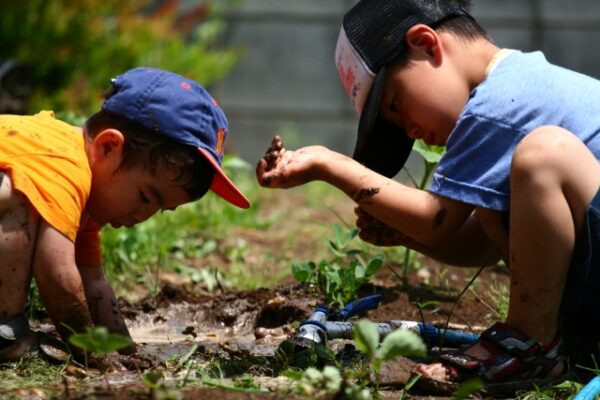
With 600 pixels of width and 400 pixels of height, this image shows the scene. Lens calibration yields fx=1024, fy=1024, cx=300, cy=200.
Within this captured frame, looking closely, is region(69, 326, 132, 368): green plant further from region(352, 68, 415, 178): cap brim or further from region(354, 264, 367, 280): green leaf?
region(354, 264, 367, 280): green leaf

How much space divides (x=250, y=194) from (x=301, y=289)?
7.27ft

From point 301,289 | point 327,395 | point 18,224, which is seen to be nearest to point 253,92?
point 301,289

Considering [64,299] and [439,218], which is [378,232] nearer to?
[439,218]

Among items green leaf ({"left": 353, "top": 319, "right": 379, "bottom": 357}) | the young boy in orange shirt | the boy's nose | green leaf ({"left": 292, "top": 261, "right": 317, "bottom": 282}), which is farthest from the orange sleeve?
green leaf ({"left": 353, "top": 319, "right": 379, "bottom": 357})

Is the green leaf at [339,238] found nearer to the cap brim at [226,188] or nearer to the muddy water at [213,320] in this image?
the muddy water at [213,320]

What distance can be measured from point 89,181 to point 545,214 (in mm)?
1218

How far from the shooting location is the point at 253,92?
7.15 m

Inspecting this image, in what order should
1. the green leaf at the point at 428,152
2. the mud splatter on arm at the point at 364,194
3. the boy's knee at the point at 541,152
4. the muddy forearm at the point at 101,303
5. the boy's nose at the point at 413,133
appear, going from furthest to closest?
the green leaf at the point at 428,152, the muddy forearm at the point at 101,303, the boy's nose at the point at 413,133, the mud splatter on arm at the point at 364,194, the boy's knee at the point at 541,152

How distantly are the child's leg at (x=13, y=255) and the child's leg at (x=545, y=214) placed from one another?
1226mm

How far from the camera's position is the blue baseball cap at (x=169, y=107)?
284 cm

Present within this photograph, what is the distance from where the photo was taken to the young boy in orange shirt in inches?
104

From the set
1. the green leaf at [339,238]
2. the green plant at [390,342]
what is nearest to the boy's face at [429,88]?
the green leaf at [339,238]

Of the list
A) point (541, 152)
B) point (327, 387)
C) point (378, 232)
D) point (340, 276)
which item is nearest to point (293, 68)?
point (340, 276)

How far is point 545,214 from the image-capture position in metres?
2.43
